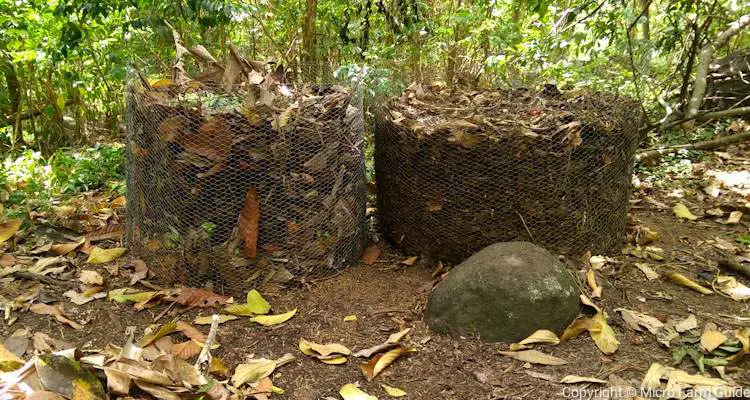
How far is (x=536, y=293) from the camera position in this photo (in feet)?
8.01

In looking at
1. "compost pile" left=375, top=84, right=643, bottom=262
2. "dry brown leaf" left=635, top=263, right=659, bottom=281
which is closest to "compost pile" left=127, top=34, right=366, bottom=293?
"compost pile" left=375, top=84, right=643, bottom=262

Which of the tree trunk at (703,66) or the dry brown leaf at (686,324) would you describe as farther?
the tree trunk at (703,66)

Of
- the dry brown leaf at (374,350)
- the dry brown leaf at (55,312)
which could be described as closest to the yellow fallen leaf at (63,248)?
the dry brown leaf at (55,312)

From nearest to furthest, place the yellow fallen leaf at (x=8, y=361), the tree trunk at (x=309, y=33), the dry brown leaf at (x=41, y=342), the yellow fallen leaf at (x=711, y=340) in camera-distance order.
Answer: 1. the yellow fallen leaf at (x=8, y=361)
2. the yellow fallen leaf at (x=711, y=340)
3. the dry brown leaf at (x=41, y=342)
4. the tree trunk at (x=309, y=33)

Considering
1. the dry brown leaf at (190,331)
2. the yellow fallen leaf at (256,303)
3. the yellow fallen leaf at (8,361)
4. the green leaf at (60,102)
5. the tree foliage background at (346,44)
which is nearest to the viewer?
the yellow fallen leaf at (8,361)

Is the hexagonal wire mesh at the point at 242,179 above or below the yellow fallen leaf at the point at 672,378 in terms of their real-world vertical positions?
above

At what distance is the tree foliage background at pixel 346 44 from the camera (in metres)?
4.37

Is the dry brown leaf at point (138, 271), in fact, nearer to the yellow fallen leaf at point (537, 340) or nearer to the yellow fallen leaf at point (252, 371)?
the yellow fallen leaf at point (252, 371)

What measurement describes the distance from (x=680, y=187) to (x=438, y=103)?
2.00 meters

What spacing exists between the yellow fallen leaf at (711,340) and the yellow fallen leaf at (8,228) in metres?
3.60

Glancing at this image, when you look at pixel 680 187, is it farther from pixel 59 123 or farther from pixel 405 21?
pixel 59 123

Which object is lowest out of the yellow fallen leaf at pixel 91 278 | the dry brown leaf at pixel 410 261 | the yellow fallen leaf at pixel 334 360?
the yellow fallen leaf at pixel 334 360

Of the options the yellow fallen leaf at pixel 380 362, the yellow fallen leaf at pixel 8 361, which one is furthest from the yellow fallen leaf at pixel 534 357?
the yellow fallen leaf at pixel 8 361

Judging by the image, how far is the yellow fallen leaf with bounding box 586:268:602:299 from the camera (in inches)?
109
